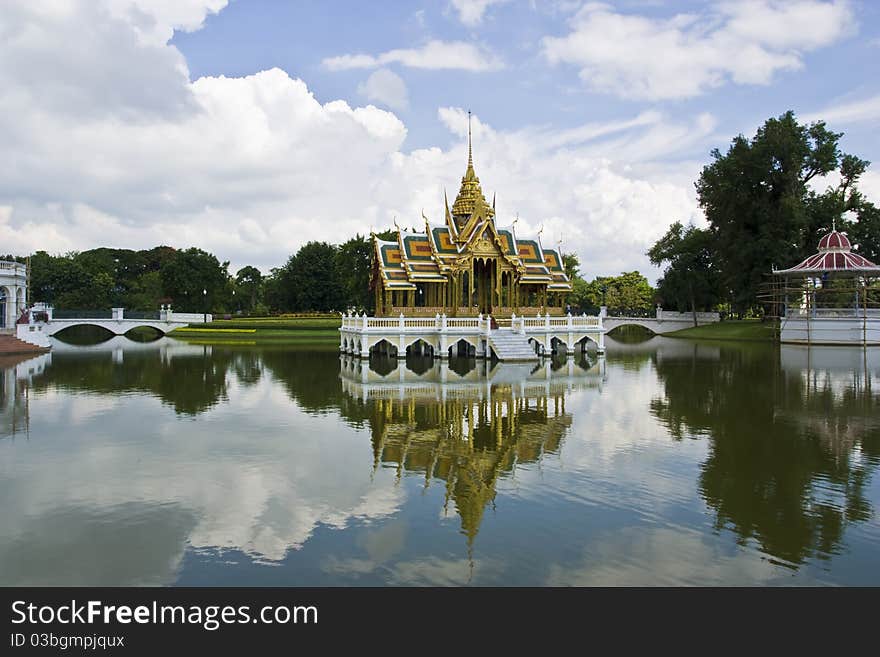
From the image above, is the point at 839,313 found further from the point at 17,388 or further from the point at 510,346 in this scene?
the point at 17,388

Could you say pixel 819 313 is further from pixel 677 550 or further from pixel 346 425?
pixel 677 550

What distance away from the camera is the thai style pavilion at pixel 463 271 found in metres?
32.1

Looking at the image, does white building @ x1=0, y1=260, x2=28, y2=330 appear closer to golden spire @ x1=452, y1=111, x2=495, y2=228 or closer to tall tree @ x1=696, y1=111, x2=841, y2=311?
golden spire @ x1=452, y1=111, x2=495, y2=228

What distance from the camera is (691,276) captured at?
56.9 metres

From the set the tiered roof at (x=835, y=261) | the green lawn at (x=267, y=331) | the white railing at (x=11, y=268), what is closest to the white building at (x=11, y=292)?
the white railing at (x=11, y=268)

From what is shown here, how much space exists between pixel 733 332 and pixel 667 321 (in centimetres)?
977

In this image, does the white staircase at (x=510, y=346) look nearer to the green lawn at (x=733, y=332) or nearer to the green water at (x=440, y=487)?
the green water at (x=440, y=487)

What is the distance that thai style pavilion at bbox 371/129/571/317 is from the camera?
105 ft

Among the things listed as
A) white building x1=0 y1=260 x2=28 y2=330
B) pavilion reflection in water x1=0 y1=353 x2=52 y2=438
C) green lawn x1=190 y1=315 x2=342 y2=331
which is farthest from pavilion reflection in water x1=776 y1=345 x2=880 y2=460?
white building x1=0 y1=260 x2=28 y2=330

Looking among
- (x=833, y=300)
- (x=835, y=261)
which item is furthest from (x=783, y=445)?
(x=833, y=300)

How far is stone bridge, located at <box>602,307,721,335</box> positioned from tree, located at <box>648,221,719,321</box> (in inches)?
36.5

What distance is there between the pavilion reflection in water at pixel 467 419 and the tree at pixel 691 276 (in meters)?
34.9
